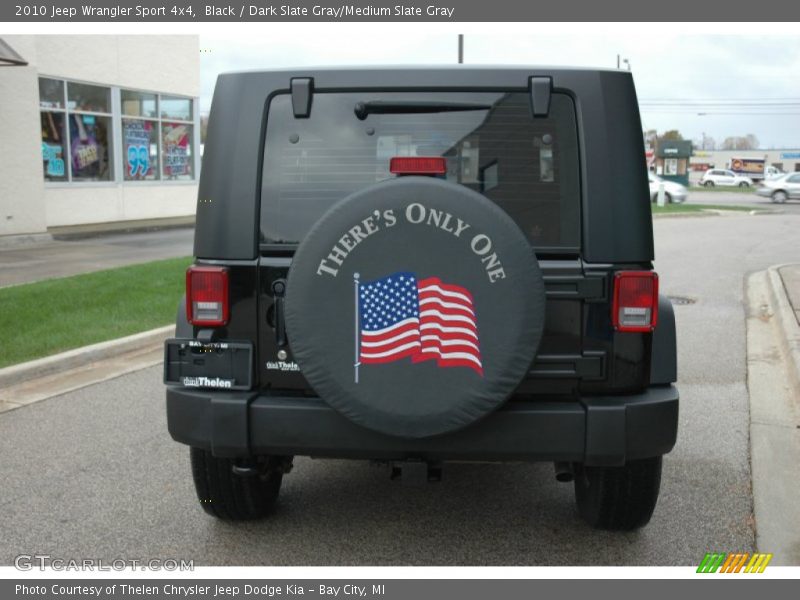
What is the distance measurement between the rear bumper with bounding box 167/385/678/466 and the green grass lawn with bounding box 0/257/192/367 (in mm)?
4243

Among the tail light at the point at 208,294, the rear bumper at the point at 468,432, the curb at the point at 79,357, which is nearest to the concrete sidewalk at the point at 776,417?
the rear bumper at the point at 468,432

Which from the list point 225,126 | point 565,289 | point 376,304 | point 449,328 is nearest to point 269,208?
point 225,126

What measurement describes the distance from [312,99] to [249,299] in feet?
2.82

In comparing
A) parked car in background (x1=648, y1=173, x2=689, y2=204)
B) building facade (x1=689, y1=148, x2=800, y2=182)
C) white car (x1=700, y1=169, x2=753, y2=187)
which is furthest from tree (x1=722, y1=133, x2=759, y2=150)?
parked car in background (x1=648, y1=173, x2=689, y2=204)

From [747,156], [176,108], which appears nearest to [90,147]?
[176,108]

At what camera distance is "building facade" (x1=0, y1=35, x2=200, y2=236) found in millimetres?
18328

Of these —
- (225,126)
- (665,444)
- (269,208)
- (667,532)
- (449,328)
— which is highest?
(225,126)

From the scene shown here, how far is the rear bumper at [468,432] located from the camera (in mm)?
3410

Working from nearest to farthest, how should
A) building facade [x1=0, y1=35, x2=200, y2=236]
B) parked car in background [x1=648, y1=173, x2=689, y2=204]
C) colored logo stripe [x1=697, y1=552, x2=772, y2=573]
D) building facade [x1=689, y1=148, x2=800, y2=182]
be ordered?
colored logo stripe [x1=697, y1=552, x2=772, y2=573]
building facade [x1=0, y1=35, x2=200, y2=236]
parked car in background [x1=648, y1=173, x2=689, y2=204]
building facade [x1=689, y1=148, x2=800, y2=182]

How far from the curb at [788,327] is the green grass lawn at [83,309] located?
591 centimetres

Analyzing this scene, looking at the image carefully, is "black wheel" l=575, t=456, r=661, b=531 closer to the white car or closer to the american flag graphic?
the american flag graphic

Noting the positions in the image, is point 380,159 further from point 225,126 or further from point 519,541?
point 519,541

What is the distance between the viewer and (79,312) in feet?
30.2

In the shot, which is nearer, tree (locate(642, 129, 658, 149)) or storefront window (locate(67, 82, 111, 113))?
storefront window (locate(67, 82, 111, 113))
